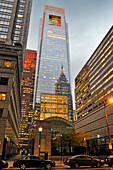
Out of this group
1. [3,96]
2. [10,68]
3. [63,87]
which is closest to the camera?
[3,96]

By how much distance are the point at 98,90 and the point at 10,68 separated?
73277 millimetres

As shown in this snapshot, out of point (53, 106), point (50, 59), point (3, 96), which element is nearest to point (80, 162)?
point (3, 96)

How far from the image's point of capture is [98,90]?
3743 inches

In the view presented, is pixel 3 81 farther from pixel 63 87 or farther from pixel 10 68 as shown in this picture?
pixel 63 87

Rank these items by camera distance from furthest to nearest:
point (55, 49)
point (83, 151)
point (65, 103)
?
point (55, 49) < point (65, 103) < point (83, 151)

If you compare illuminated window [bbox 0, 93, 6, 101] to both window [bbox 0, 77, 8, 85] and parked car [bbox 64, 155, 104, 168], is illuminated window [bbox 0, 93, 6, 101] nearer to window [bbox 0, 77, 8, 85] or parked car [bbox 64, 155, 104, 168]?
window [bbox 0, 77, 8, 85]

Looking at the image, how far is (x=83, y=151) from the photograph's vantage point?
2989 cm

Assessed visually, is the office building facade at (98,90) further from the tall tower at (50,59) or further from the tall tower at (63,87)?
the tall tower at (50,59)

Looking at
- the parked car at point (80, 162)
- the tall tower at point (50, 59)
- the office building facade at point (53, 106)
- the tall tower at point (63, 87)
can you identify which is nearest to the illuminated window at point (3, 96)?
the parked car at point (80, 162)

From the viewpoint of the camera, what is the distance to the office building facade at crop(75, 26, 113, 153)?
67.6 metres

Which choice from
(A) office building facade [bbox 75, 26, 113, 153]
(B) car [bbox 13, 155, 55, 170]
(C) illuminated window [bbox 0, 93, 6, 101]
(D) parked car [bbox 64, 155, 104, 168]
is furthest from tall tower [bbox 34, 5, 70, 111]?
(B) car [bbox 13, 155, 55, 170]

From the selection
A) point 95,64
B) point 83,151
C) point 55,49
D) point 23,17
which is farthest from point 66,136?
point 55,49

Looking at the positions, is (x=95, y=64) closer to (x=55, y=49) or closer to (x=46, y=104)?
(x=46, y=104)

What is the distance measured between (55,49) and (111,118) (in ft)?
437
